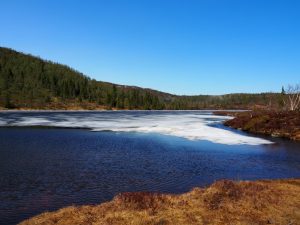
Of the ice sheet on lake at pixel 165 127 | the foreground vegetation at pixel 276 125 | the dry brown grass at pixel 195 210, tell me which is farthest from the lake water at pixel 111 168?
the foreground vegetation at pixel 276 125

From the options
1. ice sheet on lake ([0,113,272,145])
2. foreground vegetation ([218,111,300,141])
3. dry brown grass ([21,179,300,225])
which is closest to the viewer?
dry brown grass ([21,179,300,225])

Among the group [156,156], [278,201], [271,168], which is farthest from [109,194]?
[271,168]

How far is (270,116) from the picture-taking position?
231ft

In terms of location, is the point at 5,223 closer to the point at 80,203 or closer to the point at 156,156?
the point at 80,203

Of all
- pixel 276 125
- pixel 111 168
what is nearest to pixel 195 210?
pixel 111 168

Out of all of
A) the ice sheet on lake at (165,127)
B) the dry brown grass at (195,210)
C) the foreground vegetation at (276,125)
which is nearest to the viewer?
the dry brown grass at (195,210)

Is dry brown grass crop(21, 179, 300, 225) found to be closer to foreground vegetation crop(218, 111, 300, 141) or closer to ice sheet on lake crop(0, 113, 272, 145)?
ice sheet on lake crop(0, 113, 272, 145)

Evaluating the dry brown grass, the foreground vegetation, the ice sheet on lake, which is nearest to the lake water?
the dry brown grass

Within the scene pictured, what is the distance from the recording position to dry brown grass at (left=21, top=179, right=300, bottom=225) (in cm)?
1309

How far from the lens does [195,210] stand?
14.4 metres

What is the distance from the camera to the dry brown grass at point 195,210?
13.1 meters

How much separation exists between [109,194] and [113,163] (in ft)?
30.7

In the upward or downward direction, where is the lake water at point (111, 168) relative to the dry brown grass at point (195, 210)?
downward

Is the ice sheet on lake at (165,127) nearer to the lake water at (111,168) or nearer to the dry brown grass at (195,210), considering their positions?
the lake water at (111,168)
